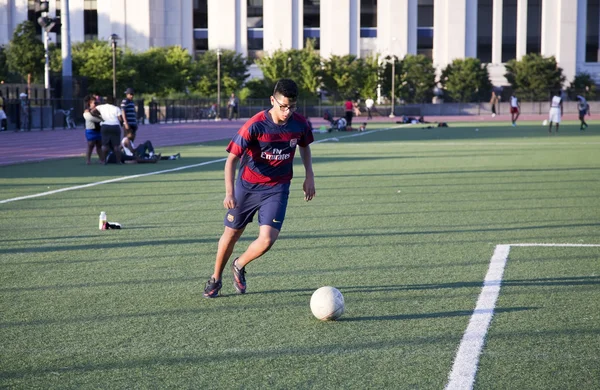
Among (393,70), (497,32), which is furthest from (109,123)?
(497,32)

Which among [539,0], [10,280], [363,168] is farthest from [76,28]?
[10,280]

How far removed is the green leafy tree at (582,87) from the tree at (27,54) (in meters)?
50.8

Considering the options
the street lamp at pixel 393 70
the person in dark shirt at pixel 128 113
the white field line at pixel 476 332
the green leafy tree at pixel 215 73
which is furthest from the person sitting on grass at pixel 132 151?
the street lamp at pixel 393 70

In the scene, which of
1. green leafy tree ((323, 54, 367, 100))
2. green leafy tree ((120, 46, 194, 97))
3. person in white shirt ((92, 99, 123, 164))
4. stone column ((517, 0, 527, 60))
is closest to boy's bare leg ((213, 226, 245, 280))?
person in white shirt ((92, 99, 123, 164))

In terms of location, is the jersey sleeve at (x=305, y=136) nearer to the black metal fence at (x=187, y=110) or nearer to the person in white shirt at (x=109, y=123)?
the person in white shirt at (x=109, y=123)

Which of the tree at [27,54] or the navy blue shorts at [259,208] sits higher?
the tree at [27,54]

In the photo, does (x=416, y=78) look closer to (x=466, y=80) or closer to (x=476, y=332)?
(x=466, y=80)

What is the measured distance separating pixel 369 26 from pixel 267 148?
278 ft

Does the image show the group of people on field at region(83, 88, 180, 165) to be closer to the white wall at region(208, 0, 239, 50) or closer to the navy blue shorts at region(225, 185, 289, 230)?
the navy blue shorts at region(225, 185, 289, 230)

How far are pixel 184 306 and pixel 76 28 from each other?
84.2 metres

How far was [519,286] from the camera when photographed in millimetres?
7727

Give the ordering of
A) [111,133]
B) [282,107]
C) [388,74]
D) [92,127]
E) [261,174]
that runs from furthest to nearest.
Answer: [388,74] < [92,127] < [111,133] < [261,174] < [282,107]

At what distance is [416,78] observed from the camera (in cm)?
8494

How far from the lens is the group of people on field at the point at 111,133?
21312 mm
